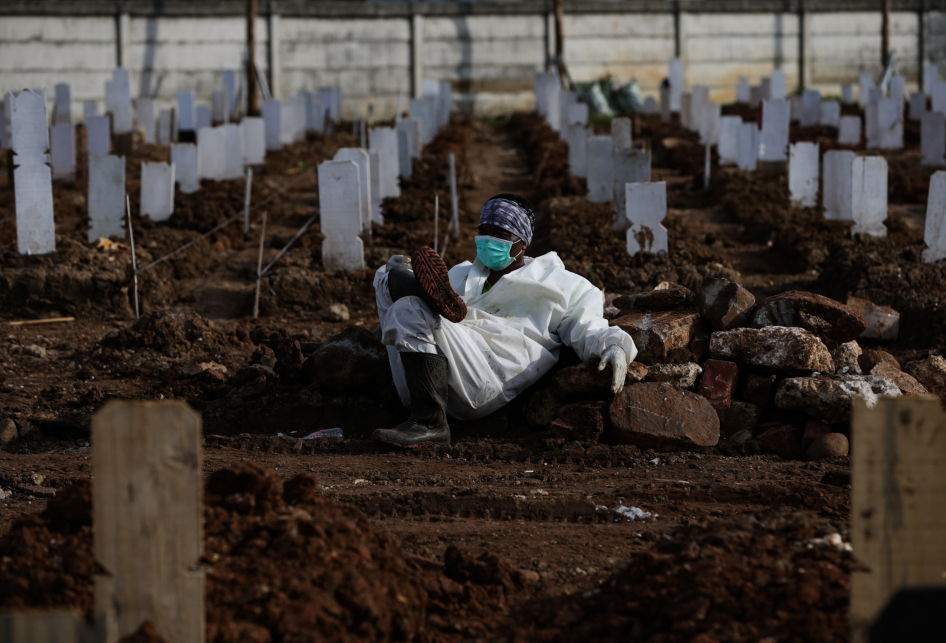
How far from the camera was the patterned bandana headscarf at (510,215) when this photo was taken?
4.89 meters

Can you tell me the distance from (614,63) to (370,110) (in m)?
6.02

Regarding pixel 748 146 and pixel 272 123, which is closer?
pixel 748 146

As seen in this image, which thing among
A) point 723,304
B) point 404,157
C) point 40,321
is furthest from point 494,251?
point 404,157

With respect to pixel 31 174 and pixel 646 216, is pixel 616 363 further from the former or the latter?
pixel 31 174

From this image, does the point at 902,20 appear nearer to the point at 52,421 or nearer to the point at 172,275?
the point at 172,275

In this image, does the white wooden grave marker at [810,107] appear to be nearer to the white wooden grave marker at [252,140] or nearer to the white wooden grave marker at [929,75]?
the white wooden grave marker at [929,75]

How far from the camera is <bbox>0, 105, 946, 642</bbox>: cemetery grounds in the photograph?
251cm

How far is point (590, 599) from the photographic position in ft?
9.28

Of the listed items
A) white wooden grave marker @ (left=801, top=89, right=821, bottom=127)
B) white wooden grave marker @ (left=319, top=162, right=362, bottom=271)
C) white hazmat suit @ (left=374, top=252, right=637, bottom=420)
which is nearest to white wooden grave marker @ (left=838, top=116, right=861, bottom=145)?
white wooden grave marker @ (left=801, top=89, right=821, bottom=127)

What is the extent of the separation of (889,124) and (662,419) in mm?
11538

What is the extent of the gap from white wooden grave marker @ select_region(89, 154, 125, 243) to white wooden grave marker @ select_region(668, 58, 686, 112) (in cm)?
1418

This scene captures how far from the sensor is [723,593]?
250 cm

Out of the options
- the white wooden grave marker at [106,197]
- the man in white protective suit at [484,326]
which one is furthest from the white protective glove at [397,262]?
the white wooden grave marker at [106,197]

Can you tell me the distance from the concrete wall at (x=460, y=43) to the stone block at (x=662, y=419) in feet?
63.4
